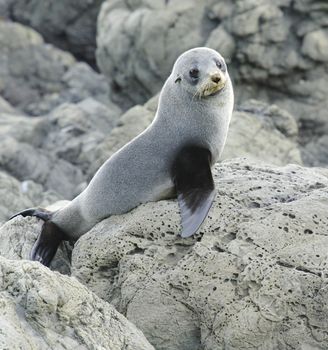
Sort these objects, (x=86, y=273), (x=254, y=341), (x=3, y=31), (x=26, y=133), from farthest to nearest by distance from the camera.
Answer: (x=3, y=31), (x=26, y=133), (x=86, y=273), (x=254, y=341)

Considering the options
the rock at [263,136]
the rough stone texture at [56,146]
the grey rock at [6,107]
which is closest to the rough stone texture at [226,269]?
the rock at [263,136]

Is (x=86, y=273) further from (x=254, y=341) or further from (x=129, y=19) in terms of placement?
(x=129, y=19)

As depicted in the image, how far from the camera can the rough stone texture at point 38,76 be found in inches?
774

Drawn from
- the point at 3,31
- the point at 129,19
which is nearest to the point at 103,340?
the point at 129,19

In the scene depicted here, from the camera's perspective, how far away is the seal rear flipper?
23.5 feet

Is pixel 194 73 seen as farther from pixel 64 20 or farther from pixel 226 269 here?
pixel 64 20

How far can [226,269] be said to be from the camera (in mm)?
5910

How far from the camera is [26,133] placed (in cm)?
1457

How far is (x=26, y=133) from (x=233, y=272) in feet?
30.3

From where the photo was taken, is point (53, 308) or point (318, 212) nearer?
point (53, 308)

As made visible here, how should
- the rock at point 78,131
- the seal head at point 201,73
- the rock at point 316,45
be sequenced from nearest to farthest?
the seal head at point 201,73 → the rock at point 316,45 → the rock at point 78,131

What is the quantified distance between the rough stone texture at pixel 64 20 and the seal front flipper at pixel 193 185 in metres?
16.8

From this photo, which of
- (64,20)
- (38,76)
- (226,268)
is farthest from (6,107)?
(226,268)

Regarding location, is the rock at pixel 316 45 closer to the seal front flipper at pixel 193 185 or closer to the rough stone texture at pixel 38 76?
the rough stone texture at pixel 38 76
